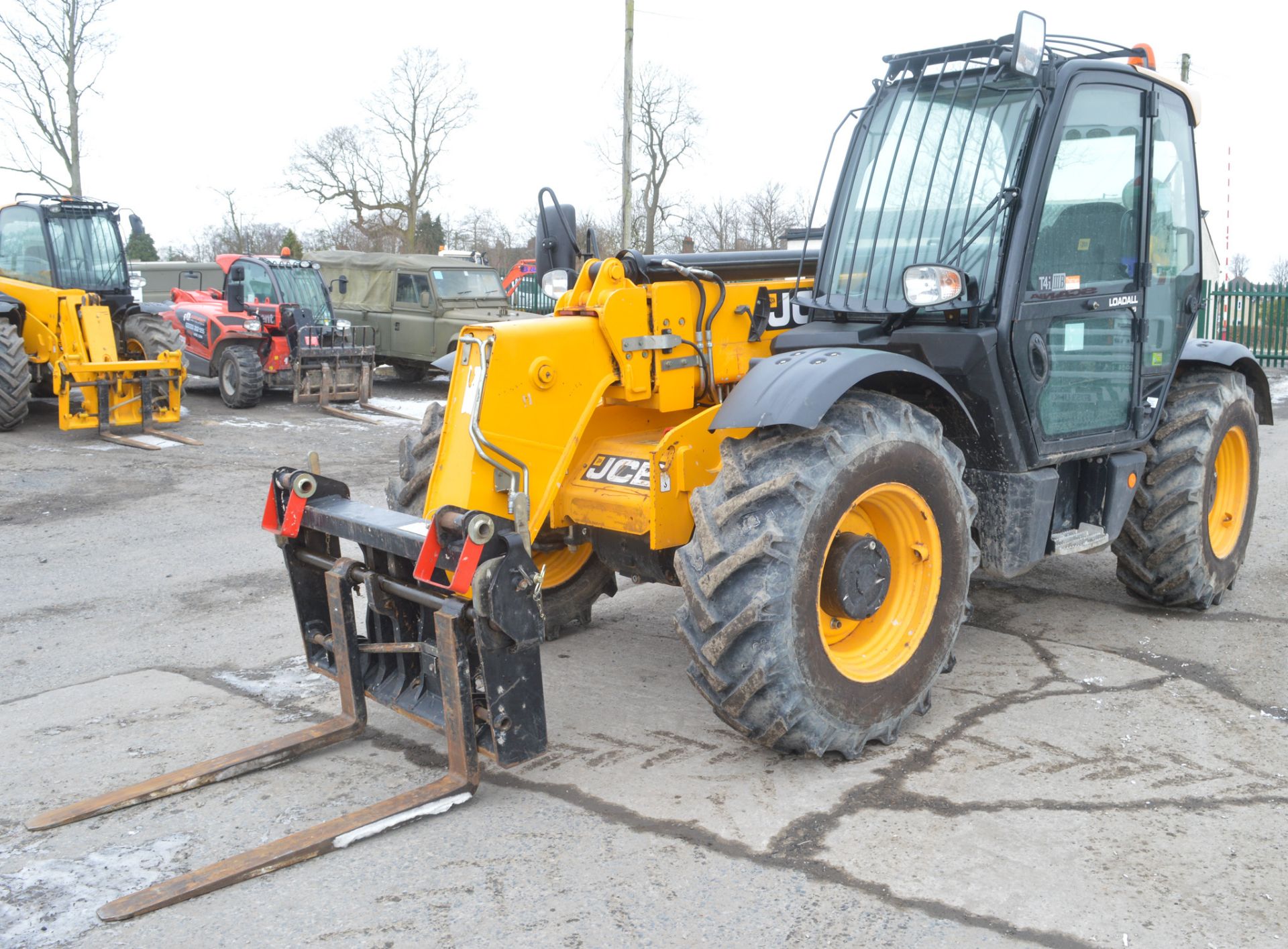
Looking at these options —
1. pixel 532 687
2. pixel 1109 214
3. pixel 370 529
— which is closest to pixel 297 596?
pixel 370 529

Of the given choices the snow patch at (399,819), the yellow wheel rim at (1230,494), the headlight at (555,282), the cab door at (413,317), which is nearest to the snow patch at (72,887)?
the snow patch at (399,819)

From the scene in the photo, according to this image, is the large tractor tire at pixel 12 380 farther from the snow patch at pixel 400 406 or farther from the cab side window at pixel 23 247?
the snow patch at pixel 400 406

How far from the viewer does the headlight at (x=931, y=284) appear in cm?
419

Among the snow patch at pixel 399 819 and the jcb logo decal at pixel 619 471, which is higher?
the jcb logo decal at pixel 619 471

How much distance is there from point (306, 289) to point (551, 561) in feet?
42.0

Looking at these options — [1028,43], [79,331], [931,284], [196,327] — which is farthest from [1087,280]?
[196,327]

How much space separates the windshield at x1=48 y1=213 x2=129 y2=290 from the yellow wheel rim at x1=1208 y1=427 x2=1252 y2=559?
12.7 m

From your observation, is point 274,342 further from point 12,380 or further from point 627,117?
point 627,117

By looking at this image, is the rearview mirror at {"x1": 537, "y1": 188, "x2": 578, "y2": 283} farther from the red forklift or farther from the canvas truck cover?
the canvas truck cover

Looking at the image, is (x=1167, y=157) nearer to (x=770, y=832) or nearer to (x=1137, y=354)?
(x=1137, y=354)

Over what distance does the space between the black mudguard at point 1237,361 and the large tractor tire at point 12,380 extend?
11.7m

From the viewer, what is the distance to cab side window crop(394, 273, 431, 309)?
696 inches

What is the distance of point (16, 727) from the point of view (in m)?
4.44

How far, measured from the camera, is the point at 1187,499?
5.48 metres
